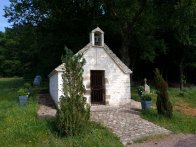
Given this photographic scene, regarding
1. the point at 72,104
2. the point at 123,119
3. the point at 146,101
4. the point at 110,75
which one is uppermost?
the point at 110,75

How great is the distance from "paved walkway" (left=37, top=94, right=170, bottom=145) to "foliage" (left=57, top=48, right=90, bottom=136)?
164cm

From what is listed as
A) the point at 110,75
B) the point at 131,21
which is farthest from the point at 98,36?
the point at 131,21

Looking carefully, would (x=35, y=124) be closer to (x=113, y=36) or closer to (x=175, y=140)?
(x=175, y=140)

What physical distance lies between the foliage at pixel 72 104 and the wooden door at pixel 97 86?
526 cm

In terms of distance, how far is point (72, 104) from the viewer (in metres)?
13.2

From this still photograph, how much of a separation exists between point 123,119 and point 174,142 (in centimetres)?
357

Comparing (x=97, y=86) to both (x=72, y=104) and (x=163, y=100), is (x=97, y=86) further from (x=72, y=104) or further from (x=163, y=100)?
(x=72, y=104)

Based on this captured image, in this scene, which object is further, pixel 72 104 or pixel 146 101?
pixel 146 101

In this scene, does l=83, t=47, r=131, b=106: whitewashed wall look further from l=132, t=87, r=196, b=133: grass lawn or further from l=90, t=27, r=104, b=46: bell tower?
l=132, t=87, r=196, b=133: grass lawn

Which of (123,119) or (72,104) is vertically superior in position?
(72,104)

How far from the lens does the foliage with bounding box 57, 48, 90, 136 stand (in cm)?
1288

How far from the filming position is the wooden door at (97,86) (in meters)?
19.0

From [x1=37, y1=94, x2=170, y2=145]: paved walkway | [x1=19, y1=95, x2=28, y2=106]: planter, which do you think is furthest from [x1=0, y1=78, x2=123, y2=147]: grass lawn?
[x1=19, y1=95, x2=28, y2=106]: planter


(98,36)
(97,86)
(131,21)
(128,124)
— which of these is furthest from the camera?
(131,21)
